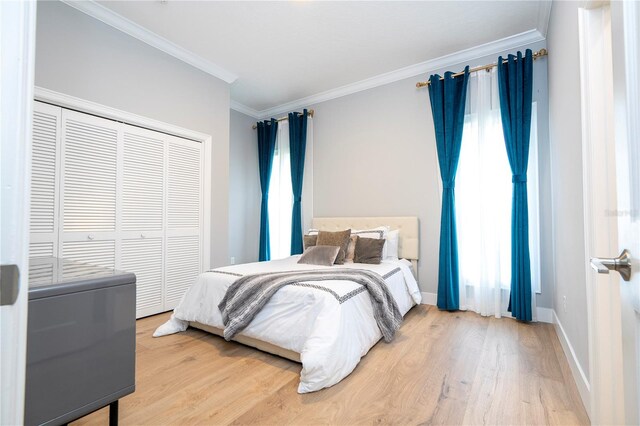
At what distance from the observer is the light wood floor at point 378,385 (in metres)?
1.57

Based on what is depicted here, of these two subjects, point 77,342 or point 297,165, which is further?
point 297,165

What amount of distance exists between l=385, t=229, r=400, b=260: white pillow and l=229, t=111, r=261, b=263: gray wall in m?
2.51

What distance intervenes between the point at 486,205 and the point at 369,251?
1.33 m

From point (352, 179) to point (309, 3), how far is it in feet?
7.13

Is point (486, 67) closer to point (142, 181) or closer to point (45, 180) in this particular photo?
point (142, 181)

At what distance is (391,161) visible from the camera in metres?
3.93

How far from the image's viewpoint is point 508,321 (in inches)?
118

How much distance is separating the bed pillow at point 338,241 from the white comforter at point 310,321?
94 cm

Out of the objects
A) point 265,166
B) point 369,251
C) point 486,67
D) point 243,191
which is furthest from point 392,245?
point 243,191

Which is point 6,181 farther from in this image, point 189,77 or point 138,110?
point 189,77

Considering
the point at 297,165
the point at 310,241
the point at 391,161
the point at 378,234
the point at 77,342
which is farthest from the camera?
the point at 297,165

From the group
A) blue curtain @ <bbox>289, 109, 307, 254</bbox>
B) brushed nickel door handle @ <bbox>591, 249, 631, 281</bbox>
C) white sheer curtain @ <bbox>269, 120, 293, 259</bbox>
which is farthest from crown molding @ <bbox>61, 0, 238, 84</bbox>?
brushed nickel door handle @ <bbox>591, 249, 631, 281</bbox>

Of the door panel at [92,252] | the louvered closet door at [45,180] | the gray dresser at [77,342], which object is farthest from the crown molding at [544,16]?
the door panel at [92,252]

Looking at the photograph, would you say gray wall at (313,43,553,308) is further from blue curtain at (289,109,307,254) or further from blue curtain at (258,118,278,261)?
blue curtain at (258,118,278,261)
